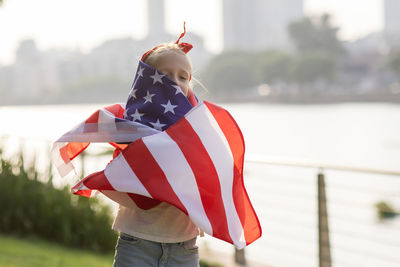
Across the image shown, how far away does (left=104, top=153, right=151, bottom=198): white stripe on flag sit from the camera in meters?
1.31

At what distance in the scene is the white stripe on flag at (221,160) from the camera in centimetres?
137

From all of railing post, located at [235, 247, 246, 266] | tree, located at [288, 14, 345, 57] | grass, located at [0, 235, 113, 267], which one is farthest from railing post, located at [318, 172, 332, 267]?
tree, located at [288, 14, 345, 57]

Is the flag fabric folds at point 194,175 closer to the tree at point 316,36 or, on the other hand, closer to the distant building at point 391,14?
the tree at point 316,36

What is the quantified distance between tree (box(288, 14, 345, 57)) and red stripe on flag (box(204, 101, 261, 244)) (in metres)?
68.3

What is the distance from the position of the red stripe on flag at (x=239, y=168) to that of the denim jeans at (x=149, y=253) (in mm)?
172

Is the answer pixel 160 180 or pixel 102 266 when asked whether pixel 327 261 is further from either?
pixel 160 180

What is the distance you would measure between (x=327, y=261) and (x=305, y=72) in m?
59.2

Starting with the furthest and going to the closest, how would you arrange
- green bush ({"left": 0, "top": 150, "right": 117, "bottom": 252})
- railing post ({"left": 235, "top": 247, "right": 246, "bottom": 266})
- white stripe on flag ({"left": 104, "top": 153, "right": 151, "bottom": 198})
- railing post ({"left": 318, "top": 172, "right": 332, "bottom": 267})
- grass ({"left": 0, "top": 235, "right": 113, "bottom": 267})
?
green bush ({"left": 0, "top": 150, "right": 117, "bottom": 252}), railing post ({"left": 235, "top": 247, "right": 246, "bottom": 266}), grass ({"left": 0, "top": 235, "right": 113, "bottom": 267}), railing post ({"left": 318, "top": 172, "right": 332, "bottom": 267}), white stripe on flag ({"left": 104, "top": 153, "right": 151, "bottom": 198})

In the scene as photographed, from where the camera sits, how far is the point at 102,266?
3492 millimetres

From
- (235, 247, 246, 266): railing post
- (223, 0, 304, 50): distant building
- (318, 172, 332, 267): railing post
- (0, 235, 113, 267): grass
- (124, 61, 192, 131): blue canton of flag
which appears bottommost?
(223, 0, 304, 50): distant building

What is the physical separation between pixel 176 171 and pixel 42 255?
261 cm

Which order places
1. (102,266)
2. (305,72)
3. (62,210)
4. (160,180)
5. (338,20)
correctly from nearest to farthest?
(160,180)
(102,266)
(62,210)
(305,72)
(338,20)

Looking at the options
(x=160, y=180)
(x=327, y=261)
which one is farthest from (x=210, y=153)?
(x=327, y=261)

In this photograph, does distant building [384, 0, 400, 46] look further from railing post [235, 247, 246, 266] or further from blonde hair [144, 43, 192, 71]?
blonde hair [144, 43, 192, 71]
